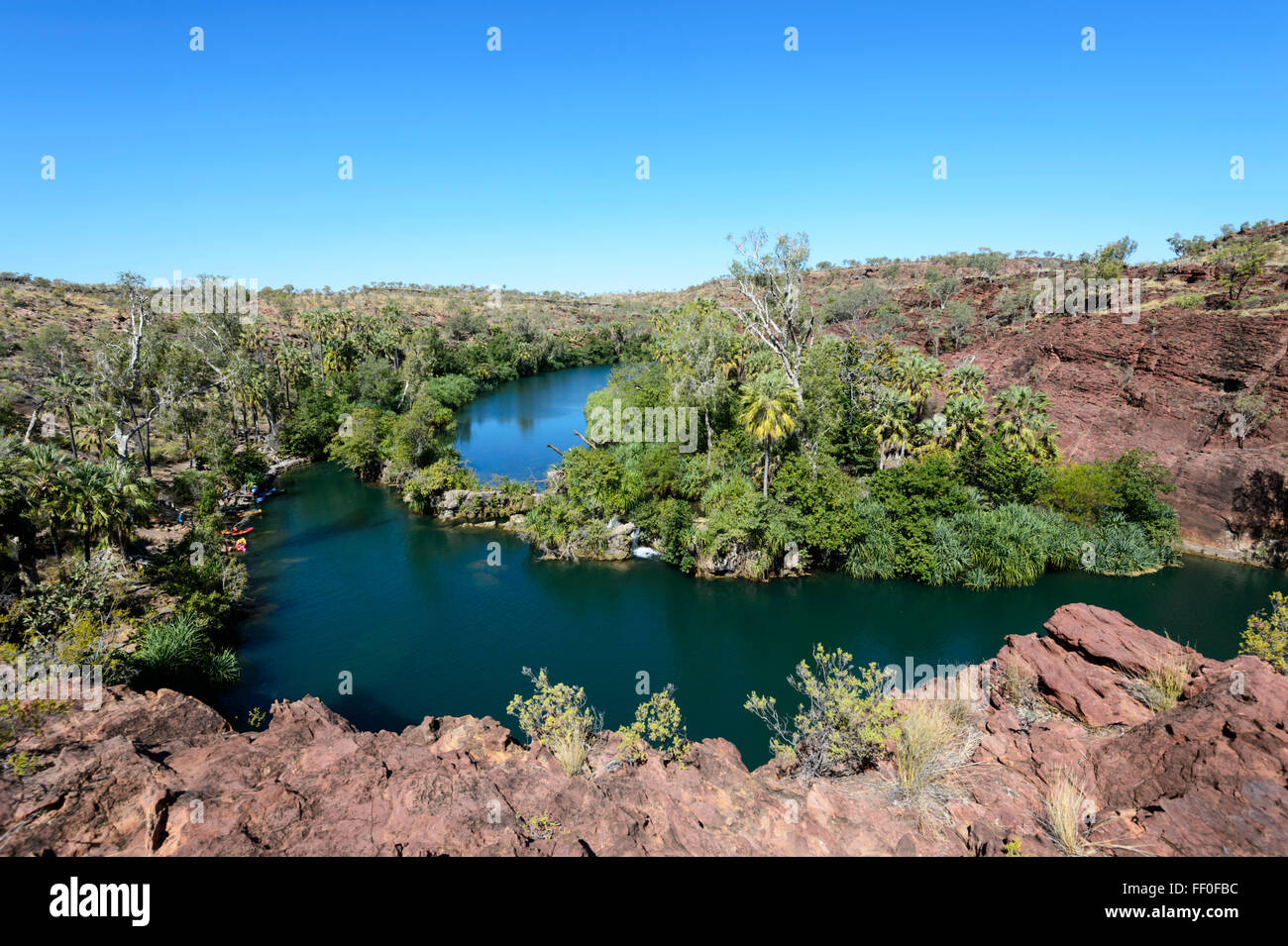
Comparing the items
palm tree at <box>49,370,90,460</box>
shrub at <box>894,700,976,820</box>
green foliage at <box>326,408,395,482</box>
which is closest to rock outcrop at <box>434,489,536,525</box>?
green foliage at <box>326,408,395,482</box>

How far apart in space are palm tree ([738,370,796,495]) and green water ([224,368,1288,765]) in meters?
8.02

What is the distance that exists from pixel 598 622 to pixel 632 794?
1766cm

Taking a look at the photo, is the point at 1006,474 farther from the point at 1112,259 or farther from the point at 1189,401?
the point at 1112,259

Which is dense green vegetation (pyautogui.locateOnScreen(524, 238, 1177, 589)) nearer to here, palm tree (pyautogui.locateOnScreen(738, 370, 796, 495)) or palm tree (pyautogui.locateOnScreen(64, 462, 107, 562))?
palm tree (pyautogui.locateOnScreen(738, 370, 796, 495))

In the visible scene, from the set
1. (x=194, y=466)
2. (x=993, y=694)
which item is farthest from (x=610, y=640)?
(x=194, y=466)

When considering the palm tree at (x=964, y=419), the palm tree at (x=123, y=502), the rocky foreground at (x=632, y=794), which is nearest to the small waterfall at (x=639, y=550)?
the palm tree at (x=964, y=419)

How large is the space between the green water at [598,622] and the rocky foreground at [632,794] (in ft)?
27.2

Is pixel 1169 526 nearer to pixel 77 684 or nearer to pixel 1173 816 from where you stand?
pixel 1173 816

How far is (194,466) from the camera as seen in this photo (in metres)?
45.7

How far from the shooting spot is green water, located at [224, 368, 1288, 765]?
21656 mm

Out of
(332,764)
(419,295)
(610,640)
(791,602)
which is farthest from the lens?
(419,295)

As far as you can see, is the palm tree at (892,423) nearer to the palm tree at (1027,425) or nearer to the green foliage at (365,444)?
the palm tree at (1027,425)

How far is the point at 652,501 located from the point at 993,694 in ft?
72.5

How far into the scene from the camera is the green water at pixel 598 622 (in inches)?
853
